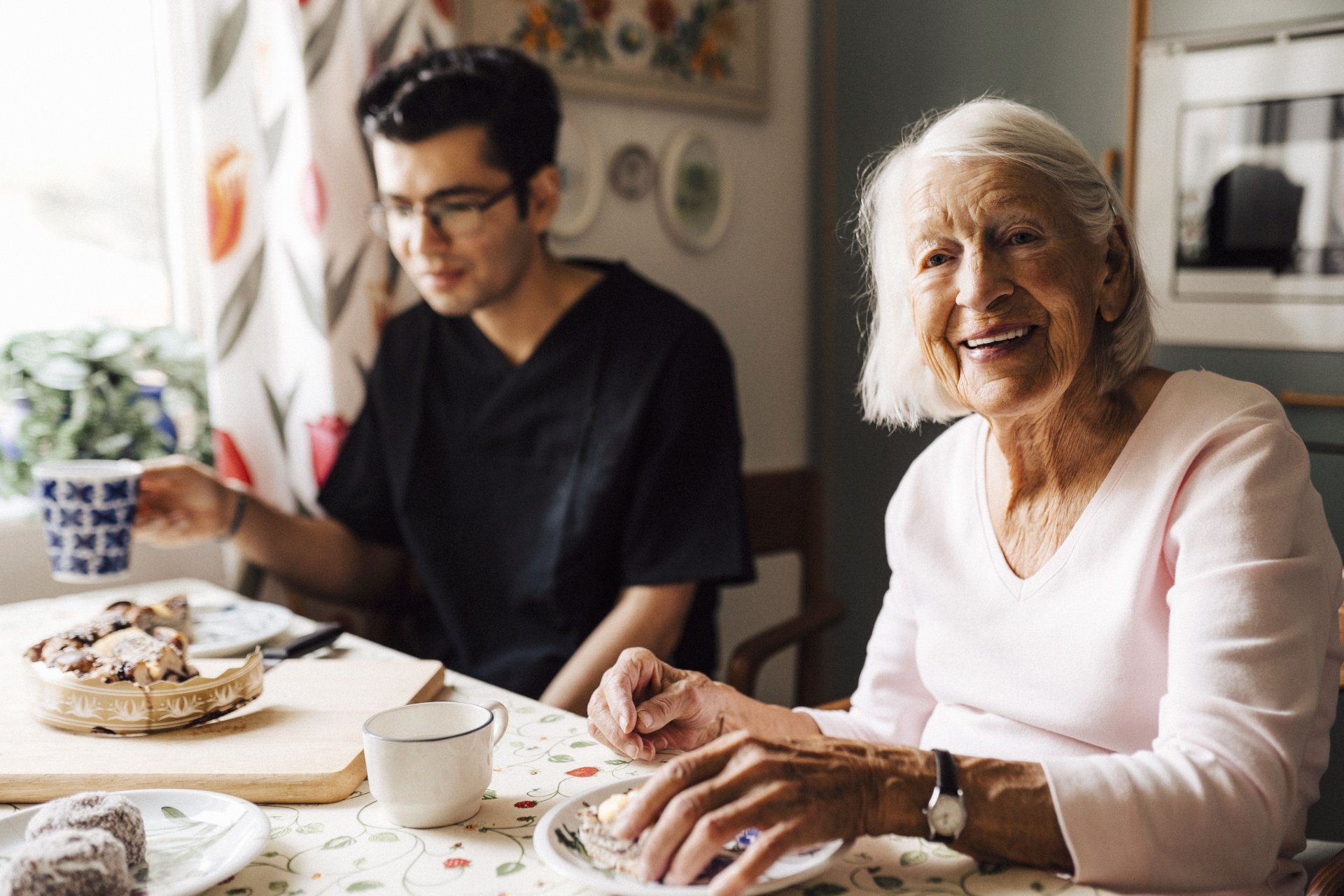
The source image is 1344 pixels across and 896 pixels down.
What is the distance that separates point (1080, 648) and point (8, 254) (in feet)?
6.41

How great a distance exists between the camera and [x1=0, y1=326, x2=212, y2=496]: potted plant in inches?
70.1

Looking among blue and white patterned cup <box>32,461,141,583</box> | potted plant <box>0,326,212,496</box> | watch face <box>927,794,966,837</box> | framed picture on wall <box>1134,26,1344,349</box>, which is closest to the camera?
watch face <box>927,794,966,837</box>

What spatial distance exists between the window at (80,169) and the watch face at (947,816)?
5.67 feet

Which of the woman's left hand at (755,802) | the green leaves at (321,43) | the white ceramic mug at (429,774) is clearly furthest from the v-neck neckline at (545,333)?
the woman's left hand at (755,802)

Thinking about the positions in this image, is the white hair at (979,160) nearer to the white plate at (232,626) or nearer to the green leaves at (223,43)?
the white plate at (232,626)

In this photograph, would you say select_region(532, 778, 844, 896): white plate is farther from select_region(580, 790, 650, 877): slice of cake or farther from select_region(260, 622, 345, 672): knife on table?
select_region(260, 622, 345, 672): knife on table

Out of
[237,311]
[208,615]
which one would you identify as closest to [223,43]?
[237,311]

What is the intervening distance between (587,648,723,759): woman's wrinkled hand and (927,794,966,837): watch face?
312mm

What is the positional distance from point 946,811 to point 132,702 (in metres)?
0.74

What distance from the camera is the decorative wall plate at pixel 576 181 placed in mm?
2527

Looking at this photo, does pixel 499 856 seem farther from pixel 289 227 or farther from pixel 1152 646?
pixel 289 227

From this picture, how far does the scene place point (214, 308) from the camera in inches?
79.7

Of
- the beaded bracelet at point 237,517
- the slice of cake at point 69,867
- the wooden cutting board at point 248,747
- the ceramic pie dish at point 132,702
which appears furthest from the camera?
the beaded bracelet at point 237,517

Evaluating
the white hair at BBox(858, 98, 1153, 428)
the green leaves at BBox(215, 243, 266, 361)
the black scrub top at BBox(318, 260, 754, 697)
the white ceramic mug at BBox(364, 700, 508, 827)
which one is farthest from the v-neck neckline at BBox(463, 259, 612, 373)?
the white ceramic mug at BBox(364, 700, 508, 827)
